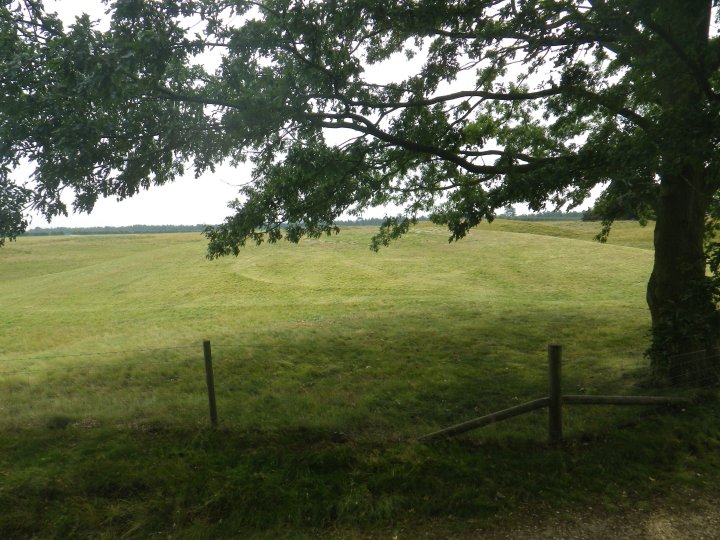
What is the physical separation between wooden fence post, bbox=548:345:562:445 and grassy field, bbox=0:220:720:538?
28 centimetres

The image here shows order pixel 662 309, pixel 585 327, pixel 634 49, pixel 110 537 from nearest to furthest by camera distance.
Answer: pixel 110 537, pixel 634 49, pixel 662 309, pixel 585 327

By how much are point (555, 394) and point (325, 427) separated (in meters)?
3.33

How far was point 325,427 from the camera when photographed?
7.24m

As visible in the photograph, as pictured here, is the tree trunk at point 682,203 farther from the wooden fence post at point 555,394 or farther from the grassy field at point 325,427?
the wooden fence post at point 555,394

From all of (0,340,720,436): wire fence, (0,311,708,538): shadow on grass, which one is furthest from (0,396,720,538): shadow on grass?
(0,340,720,436): wire fence

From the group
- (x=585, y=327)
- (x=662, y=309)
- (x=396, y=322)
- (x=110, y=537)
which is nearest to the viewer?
(x=110, y=537)

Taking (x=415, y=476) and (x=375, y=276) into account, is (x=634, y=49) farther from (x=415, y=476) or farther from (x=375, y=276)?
(x=375, y=276)

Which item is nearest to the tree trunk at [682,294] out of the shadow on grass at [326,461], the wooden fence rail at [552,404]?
the shadow on grass at [326,461]

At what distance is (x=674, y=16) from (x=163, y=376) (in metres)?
11.5

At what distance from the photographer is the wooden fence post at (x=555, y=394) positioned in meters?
6.29

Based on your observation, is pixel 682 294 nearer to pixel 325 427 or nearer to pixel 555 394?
pixel 555 394

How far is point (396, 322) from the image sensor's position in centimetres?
1742

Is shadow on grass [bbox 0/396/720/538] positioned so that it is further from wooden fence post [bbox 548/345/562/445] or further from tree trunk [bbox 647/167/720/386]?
tree trunk [bbox 647/167/720/386]

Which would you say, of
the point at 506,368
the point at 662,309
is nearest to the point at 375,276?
the point at 506,368
